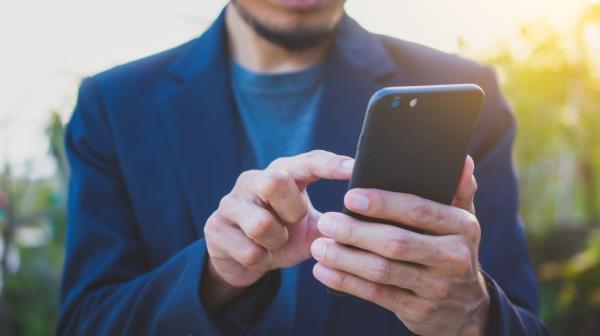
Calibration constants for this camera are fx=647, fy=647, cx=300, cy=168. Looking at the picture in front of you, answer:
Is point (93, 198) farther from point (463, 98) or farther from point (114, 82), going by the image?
point (463, 98)

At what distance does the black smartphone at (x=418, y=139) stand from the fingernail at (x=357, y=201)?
0.05 meters

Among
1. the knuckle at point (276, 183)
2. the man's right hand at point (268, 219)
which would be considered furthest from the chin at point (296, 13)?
the knuckle at point (276, 183)

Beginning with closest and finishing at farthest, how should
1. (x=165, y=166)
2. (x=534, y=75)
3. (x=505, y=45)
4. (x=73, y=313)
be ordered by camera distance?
(x=73, y=313) < (x=165, y=166) < (x=505, y=45) < (x=534, y=75)

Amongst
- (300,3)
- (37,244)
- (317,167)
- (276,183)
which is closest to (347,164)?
(317,167)

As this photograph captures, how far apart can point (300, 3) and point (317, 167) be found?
0.94m

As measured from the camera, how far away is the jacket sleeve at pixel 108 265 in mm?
1915

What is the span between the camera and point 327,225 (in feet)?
5.01

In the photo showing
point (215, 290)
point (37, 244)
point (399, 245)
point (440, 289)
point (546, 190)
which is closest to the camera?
point (399, 245)

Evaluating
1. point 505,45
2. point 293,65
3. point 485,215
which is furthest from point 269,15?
point 505,45

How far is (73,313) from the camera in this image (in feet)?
7.38

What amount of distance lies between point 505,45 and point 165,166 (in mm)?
7415

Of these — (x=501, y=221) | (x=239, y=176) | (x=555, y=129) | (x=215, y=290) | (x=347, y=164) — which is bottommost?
(x=555, y=129)

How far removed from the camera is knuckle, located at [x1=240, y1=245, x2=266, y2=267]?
1.62 metres

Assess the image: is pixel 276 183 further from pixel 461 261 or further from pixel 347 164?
pixel 461 261
